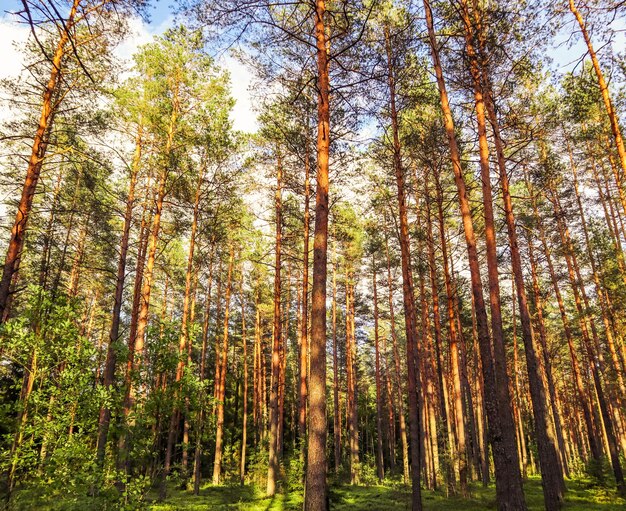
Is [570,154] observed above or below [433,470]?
above

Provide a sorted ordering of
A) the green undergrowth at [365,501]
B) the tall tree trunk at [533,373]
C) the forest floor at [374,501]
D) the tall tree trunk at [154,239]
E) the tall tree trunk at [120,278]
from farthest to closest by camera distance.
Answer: the forest floor at [374,501] → the green undergrowth at [365,501] → the tall tree trunk at [154,239] → the tall tree trunk at [120,278] → the tall tree trunk at [533,373]

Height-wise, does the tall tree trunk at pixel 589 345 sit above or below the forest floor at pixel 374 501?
above

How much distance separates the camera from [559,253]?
17.4 m

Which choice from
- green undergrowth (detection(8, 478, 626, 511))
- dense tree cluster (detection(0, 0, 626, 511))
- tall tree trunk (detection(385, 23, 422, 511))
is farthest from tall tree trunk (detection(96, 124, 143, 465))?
tall tree trunk (detection(385, 23, 422, 511))

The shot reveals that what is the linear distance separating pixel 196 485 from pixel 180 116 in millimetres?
16131

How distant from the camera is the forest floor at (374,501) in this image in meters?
12.4

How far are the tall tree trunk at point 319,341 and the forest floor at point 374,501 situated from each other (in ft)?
25.4

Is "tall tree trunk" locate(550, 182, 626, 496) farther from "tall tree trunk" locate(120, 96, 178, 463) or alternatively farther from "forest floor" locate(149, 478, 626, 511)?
"tall tree trunk" locate(120, 96, 178, 463)

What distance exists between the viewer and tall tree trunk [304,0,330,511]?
564cm

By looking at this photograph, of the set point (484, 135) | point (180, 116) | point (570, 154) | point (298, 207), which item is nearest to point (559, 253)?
point (570, 154)

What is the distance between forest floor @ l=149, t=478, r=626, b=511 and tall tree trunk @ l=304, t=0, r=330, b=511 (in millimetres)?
7748

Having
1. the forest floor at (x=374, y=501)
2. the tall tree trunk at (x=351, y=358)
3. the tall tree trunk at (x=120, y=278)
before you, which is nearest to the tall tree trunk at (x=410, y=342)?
the forest floor at (x=374, y=501)

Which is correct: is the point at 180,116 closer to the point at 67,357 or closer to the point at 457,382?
the point at 67,357

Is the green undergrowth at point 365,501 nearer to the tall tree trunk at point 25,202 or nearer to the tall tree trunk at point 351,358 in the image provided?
the tall tree trunk at point 351,358
